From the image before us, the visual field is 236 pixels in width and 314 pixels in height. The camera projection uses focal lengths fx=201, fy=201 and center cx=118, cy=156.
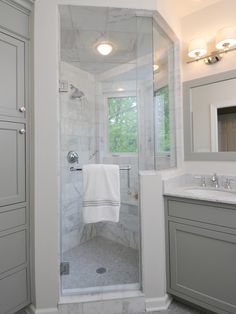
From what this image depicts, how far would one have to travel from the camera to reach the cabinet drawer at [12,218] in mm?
1366

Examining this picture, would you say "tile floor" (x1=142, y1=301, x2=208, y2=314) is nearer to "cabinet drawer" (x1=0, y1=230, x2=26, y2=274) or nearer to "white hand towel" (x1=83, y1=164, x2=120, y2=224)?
"white hand towel" (x1=83, y1=164, x2=120, y2=224)

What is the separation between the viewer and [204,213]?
1.45m

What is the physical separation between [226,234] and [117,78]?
5.92ft

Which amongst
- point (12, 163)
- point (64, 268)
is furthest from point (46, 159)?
point (64, 268)

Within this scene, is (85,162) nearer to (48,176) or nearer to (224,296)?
(48,176)

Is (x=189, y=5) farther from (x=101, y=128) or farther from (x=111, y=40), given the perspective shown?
(x=101, y=128)

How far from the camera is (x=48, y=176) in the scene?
1.47m

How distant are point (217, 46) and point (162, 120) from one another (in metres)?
0.80

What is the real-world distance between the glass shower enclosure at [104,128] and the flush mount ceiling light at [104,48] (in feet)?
0.09

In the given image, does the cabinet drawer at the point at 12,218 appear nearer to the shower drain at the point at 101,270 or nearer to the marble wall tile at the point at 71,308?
the marble wall tile at the point at 71,308

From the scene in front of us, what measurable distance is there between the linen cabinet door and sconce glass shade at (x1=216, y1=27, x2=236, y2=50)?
5.87ft

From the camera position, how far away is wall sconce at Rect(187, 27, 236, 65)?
1.71 meters

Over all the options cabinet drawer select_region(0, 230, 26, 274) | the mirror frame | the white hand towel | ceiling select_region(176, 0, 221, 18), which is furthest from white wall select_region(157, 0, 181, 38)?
cabinet drawer select_region(0, 230, 26, 274)

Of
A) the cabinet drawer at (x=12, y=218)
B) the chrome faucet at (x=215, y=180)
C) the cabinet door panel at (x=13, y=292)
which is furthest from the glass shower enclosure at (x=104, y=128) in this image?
the chrome faucet at (x=215, y=180)
